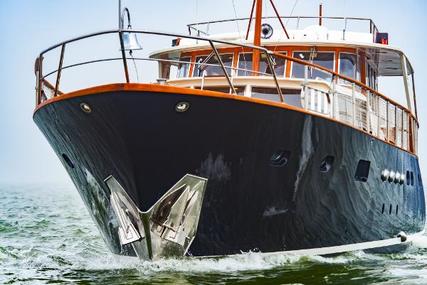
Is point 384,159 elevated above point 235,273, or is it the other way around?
point 384,159

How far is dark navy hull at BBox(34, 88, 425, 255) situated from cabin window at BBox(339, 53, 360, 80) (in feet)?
7.27

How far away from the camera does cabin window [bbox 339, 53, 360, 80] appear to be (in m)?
12.8

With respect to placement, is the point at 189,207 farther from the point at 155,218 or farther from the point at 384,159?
the point at 384,159

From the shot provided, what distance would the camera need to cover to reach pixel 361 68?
43.6 ft

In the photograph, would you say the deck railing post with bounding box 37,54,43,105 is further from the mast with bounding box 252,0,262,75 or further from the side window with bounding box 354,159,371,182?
the side window with bounding box 354,159,371,182

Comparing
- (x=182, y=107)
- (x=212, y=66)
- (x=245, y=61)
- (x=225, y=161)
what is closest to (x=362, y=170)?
(x=225, y=161)

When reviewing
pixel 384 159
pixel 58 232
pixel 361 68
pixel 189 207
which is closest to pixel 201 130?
pixel 189 207

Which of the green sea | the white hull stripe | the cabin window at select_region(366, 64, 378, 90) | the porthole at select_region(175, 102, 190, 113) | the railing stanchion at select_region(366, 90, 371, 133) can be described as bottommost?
the green sea

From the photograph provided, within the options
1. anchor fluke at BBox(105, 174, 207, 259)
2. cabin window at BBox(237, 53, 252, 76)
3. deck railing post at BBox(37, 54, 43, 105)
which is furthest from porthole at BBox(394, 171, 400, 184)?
deck railing post at BBox(37, 54, 43, 105)

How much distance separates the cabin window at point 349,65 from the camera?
12789 millimetres

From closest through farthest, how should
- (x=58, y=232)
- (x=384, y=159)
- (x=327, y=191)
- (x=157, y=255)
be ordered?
(x=157, y=255), (x=327, y=191), (x=384, y=159), (x=58, y=232)

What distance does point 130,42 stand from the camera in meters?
8.50

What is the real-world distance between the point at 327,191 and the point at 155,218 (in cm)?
261

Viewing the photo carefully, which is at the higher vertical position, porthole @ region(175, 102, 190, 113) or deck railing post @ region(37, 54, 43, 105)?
deck railing post @ region(37, 54, 43, 105)
